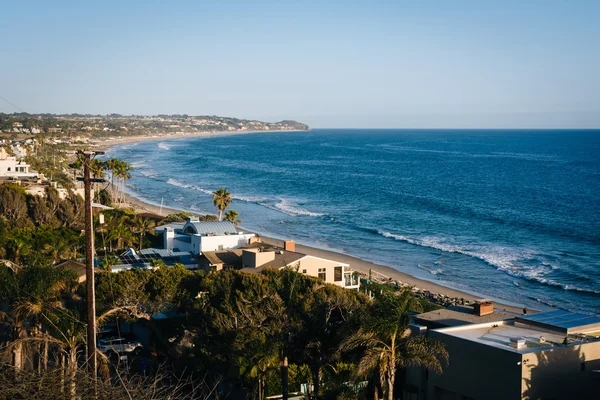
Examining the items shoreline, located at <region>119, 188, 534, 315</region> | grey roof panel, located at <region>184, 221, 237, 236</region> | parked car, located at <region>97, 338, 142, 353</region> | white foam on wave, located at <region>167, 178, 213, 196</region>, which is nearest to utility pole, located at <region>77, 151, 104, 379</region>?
parked car, located at <region>97, 338, 142, 353</region>

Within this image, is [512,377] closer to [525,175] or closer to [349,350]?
[349,350]

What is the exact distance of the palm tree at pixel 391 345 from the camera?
607 inches

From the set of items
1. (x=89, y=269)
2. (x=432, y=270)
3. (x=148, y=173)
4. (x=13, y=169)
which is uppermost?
(x=89, y=269)

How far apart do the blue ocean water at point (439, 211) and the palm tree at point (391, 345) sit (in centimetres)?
2477

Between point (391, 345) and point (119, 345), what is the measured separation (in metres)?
11.4

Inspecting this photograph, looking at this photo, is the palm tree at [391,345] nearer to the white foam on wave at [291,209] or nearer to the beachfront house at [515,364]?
the beachfront house at [515,364]

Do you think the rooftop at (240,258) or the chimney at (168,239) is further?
the chimney at (168,239)

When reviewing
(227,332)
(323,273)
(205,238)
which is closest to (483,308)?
(227,332)

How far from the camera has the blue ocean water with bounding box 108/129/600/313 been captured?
46469 mm

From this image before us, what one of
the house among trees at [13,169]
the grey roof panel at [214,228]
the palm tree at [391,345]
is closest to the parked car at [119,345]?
the palm tree at [391,345]

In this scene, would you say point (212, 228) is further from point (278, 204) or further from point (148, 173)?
point (148, 173)

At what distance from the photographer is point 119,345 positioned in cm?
2331

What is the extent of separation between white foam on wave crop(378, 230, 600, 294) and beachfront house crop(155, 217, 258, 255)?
19480 millimetres

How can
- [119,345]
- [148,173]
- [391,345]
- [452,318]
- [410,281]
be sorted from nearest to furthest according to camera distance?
[391,345] → [452,318] → [119,345] → [410,281] → [148,173]
